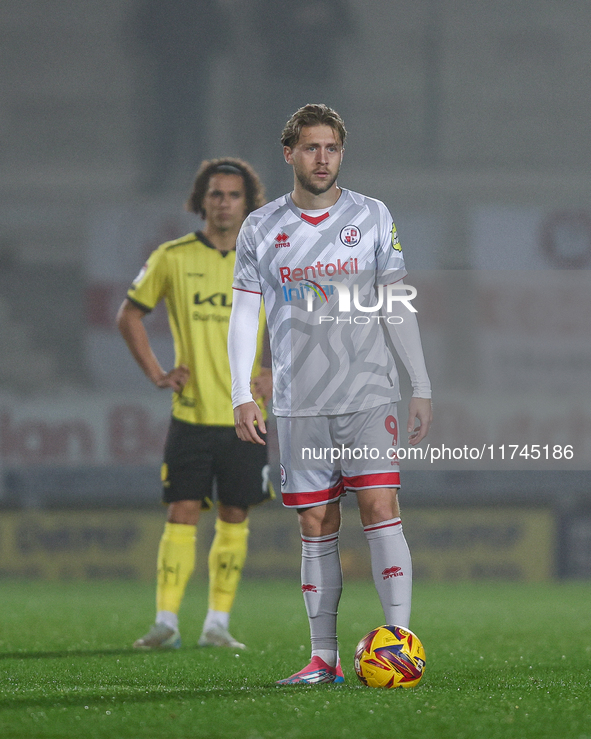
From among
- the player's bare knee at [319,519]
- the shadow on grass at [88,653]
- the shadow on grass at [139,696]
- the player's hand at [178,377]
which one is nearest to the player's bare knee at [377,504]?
the player's bare knee at [319,519]

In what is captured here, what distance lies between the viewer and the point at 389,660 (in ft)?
10.1

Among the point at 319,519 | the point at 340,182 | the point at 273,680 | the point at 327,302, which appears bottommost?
the point at 273,680

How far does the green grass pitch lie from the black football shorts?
638mm

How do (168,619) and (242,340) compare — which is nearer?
(242,340)

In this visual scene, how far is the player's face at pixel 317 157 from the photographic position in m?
3.33

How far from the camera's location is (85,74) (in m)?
21.5

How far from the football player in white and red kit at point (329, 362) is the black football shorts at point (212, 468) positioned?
1295 millimetres

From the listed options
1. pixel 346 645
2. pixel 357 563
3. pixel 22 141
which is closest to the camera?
pixel 346 645

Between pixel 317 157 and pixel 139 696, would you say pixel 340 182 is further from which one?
pixel 139 696

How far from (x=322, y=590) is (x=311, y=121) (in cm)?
144

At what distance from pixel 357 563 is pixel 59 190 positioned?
10.1 m

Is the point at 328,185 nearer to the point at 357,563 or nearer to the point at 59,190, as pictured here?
the point at 357,563

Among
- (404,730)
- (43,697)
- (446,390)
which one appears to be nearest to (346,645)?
(43,697)

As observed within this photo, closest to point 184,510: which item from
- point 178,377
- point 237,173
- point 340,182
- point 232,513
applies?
point 232,513
